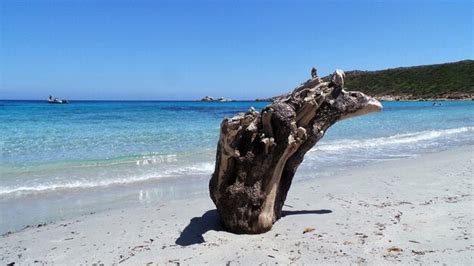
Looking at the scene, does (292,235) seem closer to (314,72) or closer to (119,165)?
(314,72)

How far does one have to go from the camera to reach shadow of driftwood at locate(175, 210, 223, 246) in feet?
15.2

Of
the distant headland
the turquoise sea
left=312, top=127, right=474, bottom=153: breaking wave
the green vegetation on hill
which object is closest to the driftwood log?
the turquoise sea

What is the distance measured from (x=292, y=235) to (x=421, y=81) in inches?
3562

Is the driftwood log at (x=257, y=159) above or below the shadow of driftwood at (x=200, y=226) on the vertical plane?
above

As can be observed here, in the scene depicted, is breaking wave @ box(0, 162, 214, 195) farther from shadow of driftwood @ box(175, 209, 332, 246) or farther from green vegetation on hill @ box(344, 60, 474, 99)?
green vegetation on hill @ box(344, 60, 474, 99)

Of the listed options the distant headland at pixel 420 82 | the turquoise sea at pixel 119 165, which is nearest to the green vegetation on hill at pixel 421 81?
the distant headland at pixel 420 82

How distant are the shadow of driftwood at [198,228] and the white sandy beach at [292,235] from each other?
0.01 metres

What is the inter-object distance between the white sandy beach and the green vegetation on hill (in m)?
71.2

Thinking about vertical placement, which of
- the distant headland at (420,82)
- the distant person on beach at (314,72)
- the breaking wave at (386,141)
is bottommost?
the breaking wave at (386,141)

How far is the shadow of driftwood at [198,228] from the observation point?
463 cm

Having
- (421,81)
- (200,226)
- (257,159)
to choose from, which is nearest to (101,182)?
(200,226)

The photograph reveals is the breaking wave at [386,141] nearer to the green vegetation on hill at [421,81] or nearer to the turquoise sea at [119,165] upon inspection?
the turquoise sea at [119,165]

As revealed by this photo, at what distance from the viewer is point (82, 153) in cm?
1156

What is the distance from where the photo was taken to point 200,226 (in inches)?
202
